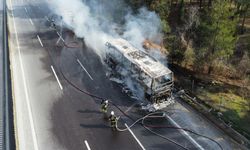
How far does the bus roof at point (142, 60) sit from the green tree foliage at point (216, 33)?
18.0ft

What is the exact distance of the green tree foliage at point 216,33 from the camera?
2480 cm

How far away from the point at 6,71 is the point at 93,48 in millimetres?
8358

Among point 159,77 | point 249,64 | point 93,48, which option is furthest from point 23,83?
point 249,64

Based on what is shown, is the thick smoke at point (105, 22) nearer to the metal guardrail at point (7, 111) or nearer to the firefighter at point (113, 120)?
the metal guardrail at point (7, 111)

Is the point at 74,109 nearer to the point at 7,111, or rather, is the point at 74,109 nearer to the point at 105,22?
the point at 7,111

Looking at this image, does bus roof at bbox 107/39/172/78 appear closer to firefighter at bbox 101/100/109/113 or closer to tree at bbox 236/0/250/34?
firefighter at bbox 101/100/109/113

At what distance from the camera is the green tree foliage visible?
24797 mm

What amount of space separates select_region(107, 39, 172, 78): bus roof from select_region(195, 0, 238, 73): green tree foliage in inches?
→ 216

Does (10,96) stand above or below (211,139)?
above

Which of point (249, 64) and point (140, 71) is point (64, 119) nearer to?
point (140, 71)

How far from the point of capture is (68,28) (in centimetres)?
3581

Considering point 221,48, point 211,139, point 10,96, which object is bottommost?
point 211,139

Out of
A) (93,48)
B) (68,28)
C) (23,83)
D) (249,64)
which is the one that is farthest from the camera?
(68,28)

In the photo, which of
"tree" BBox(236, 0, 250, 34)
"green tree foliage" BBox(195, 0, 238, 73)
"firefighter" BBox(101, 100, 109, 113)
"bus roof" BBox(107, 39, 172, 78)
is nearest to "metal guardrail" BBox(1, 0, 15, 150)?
"firefighter" BBox(101, 100, 109, 113)
